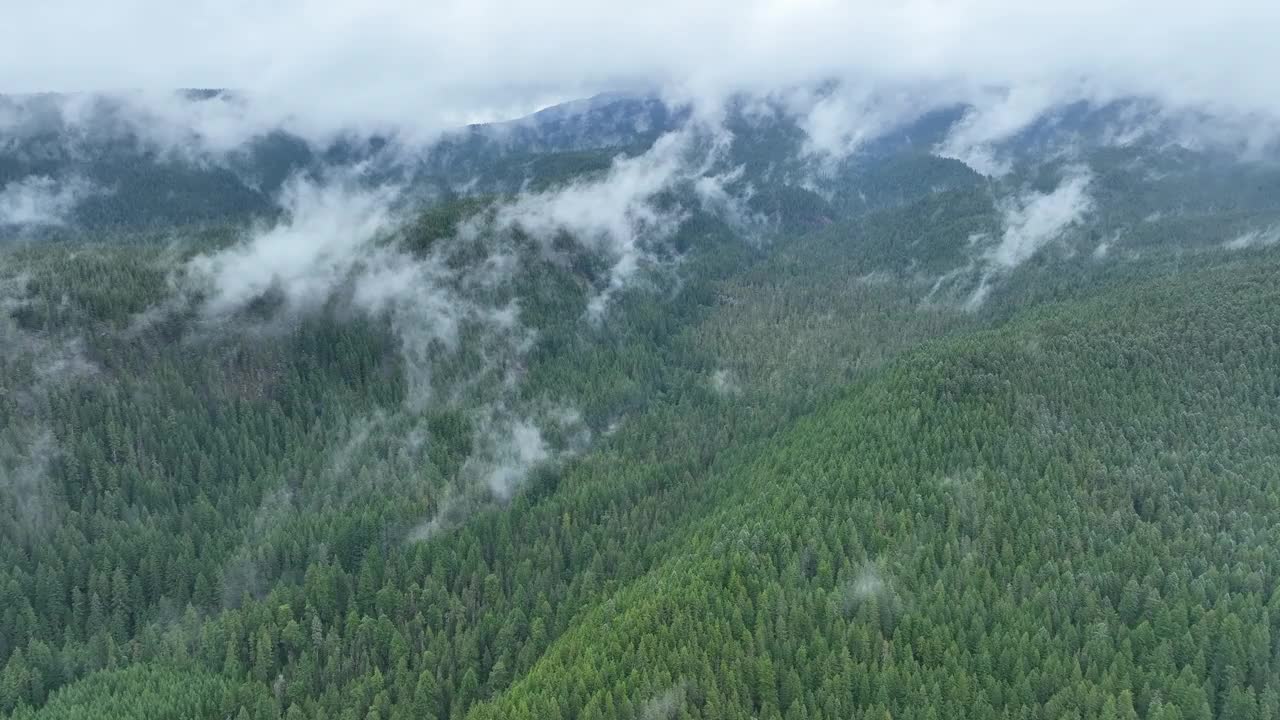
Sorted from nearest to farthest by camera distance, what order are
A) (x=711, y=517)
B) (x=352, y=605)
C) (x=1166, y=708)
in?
(x=1166, y=708)
(x=352, y=605)
(x=711, y=517)

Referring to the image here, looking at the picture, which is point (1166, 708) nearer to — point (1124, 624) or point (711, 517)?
point (1124, 624)

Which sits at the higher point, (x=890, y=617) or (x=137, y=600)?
(x=890, y=617)

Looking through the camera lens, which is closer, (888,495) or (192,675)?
(192,675)

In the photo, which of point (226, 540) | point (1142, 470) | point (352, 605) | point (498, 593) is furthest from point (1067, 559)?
point (226, 540)

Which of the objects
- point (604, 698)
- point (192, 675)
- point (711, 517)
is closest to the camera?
point (604, 698)

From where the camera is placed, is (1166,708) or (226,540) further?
(226,540)

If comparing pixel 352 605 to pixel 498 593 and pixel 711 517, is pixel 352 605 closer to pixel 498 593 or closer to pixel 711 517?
pixel 498 593

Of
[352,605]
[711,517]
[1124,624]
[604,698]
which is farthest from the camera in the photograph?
[711,517]

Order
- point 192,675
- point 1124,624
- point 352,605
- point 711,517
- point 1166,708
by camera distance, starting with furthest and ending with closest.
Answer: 1. point 711,517
2. point 352,605
3. point 192,675
4. point 1124,624
5. point 1166,708

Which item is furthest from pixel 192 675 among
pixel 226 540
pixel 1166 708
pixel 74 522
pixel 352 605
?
pixel 1166 708
